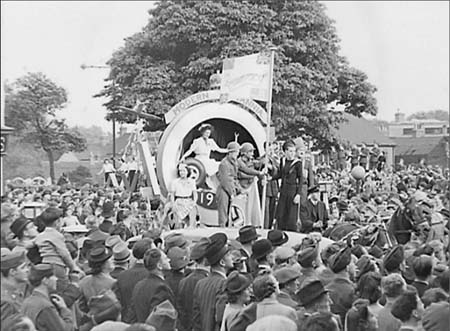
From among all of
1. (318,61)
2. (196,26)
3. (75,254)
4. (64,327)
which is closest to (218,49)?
(196,26)

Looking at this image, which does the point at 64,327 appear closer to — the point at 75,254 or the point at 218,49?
the point at 75,254

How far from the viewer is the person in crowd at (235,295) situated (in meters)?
4.47

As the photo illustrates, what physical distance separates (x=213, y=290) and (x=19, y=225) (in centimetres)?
122

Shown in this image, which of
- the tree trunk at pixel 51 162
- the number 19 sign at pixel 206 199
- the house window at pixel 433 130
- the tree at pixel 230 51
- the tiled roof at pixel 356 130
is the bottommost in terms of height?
the number 19 sign at pixel 206 199

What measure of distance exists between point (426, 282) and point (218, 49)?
569 inches

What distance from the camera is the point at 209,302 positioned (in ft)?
16.4

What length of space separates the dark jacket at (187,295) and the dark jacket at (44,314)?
2.86ft

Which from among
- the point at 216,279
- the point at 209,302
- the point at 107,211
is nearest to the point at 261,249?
the point at 216,279

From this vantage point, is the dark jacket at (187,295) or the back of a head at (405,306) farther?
the dark jacket at (187,295)

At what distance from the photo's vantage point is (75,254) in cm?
571

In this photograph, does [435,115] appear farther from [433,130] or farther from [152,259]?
[152,259]

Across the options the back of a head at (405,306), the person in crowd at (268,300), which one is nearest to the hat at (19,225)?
the person in crowd at (268,300)

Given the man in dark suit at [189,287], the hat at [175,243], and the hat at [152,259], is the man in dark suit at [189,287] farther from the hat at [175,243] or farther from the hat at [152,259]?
the hat at [175,243]

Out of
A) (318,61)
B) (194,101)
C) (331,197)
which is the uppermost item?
(318,61)
